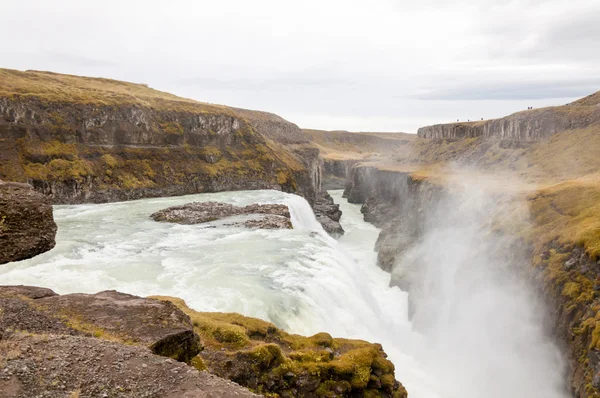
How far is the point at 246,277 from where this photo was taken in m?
29.2

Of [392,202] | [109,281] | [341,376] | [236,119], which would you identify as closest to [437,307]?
[341,376]

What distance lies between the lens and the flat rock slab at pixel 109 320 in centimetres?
1230

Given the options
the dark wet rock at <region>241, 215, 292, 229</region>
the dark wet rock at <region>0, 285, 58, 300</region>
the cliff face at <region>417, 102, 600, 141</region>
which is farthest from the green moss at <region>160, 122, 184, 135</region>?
the dark wet rock at <region>0, 285, 58, 300</region>

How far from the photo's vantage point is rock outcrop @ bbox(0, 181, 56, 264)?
45.5ft

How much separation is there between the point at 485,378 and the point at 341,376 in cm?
1871

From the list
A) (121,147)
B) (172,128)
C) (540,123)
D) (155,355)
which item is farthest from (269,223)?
(540,123)

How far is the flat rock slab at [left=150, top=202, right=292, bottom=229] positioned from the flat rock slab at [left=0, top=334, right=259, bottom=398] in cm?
3710

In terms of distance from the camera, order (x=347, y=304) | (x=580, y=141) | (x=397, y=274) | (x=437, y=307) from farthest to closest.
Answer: (x=580, y=141) < (x=397, y=274) < (x=437, y=307) < (x=347, y=304)

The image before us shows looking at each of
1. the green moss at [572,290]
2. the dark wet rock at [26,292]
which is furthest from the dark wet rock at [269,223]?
the dark wet rock at [26,292]

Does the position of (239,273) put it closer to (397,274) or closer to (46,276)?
(46,276)

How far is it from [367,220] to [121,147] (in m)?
57.3

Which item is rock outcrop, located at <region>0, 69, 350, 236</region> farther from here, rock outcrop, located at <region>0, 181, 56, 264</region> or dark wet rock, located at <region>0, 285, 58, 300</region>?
rock outcrop, located at <region>0, 181, 56, 264</region>

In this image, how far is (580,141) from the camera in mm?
71500

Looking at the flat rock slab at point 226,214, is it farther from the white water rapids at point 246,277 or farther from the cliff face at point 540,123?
the cliff face at point 540,123
